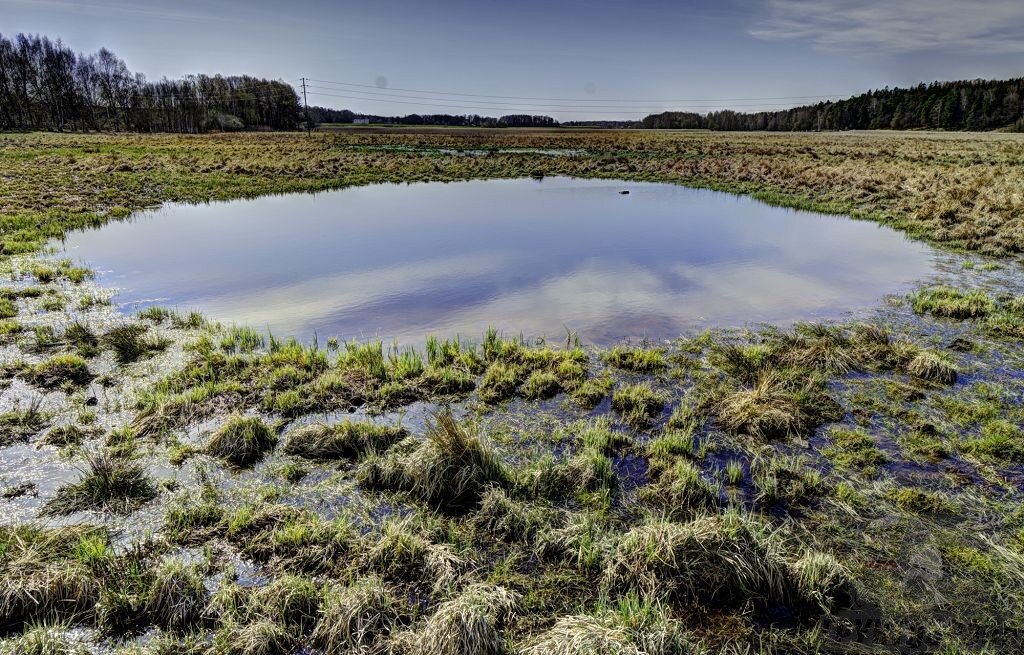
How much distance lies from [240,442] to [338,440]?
1.25m

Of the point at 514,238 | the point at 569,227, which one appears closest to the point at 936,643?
the point at 514,238

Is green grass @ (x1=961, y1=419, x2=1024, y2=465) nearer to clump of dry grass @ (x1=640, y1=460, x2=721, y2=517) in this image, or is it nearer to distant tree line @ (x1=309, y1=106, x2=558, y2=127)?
clump of dry grass @ (x1=640, y1=460, x2=721, y2=517)

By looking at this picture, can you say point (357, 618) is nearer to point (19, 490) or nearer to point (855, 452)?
point (19, 490)

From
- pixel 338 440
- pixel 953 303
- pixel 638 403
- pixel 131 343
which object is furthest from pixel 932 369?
pixel 131 343

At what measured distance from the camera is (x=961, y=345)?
10.7 m

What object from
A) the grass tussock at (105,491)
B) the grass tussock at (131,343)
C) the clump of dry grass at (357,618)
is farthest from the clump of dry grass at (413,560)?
the grass tussock at (131,343)

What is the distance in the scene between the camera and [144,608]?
182 inches

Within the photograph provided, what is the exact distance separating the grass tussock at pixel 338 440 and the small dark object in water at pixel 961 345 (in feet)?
35.8

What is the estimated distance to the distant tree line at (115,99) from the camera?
3962 inches

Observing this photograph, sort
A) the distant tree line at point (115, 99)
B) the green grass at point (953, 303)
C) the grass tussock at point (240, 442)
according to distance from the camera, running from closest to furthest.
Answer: the grass tussock at point (240, 442) < the green grass at point (953, 303) < the distant tree line at point (115, 99)

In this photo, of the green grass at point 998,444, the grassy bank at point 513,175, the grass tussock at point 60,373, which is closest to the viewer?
the green grass at point 998,444

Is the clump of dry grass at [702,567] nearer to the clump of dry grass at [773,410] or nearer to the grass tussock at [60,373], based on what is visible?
the clump of dry grass at [773,410]

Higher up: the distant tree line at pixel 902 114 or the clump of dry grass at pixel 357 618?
the distant tree line at pixel 902 114

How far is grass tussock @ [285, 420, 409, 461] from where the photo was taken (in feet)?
23.0
